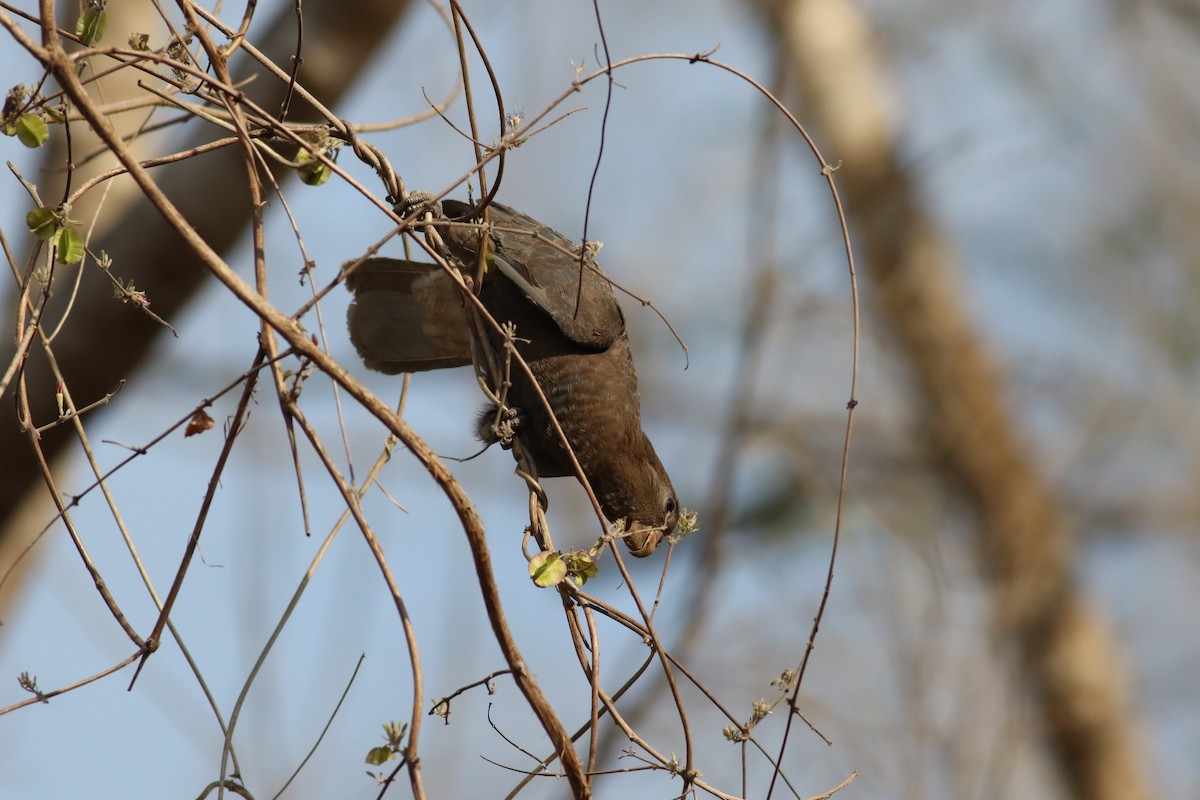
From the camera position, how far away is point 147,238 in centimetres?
396

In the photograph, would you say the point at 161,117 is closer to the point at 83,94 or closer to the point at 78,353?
the point at 78,353

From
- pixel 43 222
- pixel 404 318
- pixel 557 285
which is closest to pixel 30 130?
pixel 43 222

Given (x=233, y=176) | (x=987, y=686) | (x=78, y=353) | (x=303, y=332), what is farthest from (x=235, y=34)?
(x=987, y=686)

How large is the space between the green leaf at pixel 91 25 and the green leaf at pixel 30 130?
0.75 feet

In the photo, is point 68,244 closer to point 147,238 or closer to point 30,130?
point 30,130

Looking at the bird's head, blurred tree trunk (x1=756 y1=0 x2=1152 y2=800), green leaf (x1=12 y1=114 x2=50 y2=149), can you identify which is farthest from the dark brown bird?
blurred tree trunk (x1=756 y1=0 x2=1152 y2=800)

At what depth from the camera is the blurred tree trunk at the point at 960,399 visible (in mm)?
9055

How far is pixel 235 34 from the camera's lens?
2.11 metres

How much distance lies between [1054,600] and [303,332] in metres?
8.50

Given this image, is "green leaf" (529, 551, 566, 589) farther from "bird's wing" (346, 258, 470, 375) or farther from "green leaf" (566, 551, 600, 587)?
"bird's wing" (346, 258, 470, 375)

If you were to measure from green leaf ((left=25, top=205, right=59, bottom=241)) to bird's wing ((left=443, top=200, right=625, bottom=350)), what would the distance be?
143cm

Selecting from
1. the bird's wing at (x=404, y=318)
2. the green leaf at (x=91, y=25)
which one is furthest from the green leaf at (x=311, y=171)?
the bird's wing at (x=404, y=318)

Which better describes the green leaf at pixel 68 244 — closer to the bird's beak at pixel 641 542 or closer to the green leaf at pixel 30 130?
the green leaf at pixel 30 130

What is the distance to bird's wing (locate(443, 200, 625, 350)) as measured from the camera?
3.35 metres
